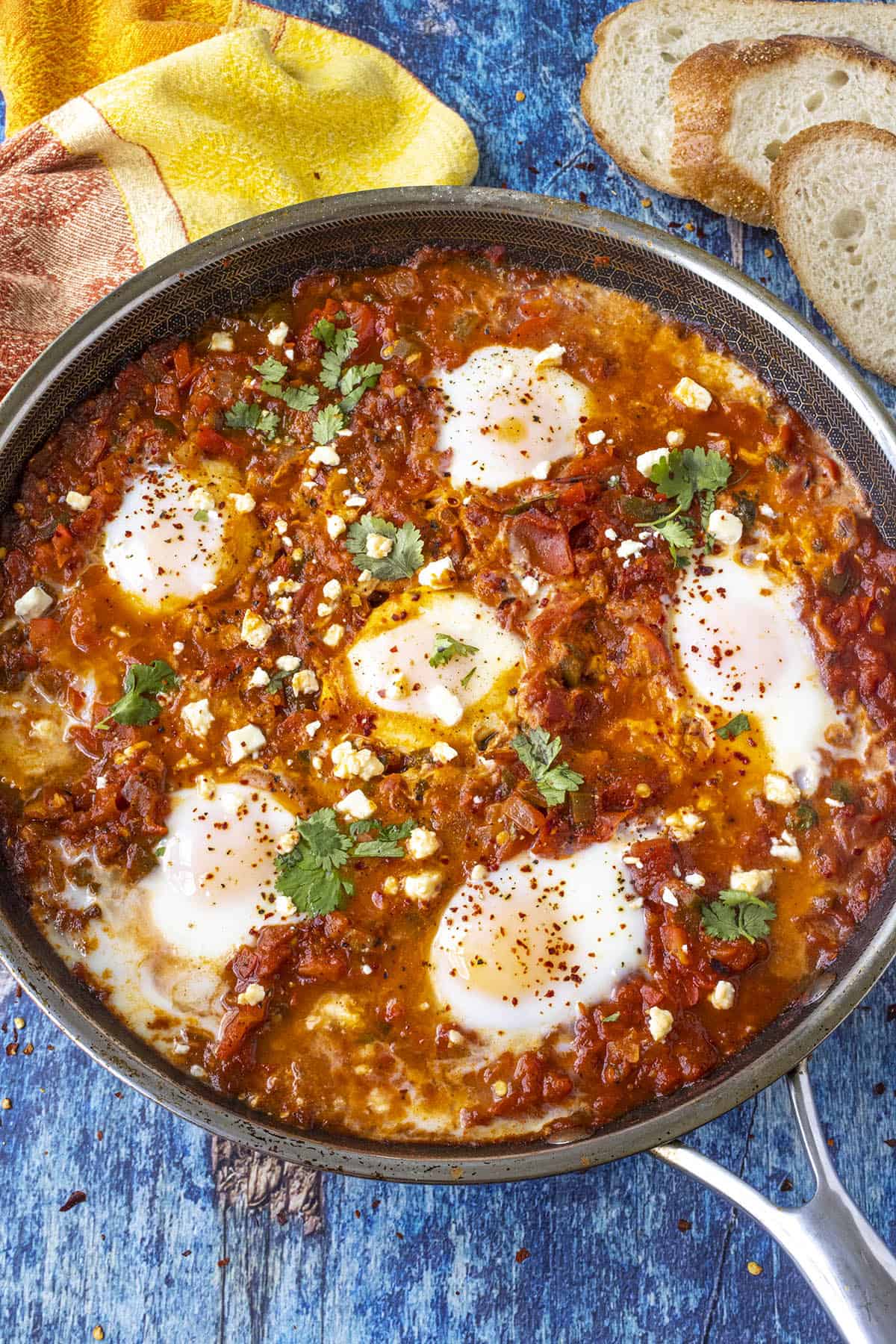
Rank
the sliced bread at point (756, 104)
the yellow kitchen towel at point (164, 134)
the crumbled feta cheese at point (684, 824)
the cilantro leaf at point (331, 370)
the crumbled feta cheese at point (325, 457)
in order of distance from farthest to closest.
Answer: the sliced bread at point (756, 104) < the yellow kitchen towel at point (164, 134) < the cilantro leaf at point (331, 370) < the crumbled feta cheese at point (325, 457) < the crumbled feta cheese at point (684, 824)

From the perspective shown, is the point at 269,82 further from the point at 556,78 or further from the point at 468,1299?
the point at 468,1299

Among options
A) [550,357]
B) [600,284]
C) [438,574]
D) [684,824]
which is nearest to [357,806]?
[438,574]

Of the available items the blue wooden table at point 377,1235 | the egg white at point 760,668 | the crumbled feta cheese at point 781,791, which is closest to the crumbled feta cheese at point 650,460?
the egg white at point 760,668

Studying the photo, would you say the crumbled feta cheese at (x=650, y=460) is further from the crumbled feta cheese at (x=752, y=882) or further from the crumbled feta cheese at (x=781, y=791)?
the crumbled feta cheese at (x=752, y=882)

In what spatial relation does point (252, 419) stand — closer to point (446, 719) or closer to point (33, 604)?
point (33, 604)

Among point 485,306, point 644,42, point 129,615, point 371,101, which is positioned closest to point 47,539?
point 129,615

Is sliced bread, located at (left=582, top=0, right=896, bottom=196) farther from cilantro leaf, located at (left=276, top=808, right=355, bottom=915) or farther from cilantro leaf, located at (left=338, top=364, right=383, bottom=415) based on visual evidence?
cilantro leaf, located at (left=276, top=808, right=355, bottom=915)

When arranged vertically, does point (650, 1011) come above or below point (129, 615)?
below
